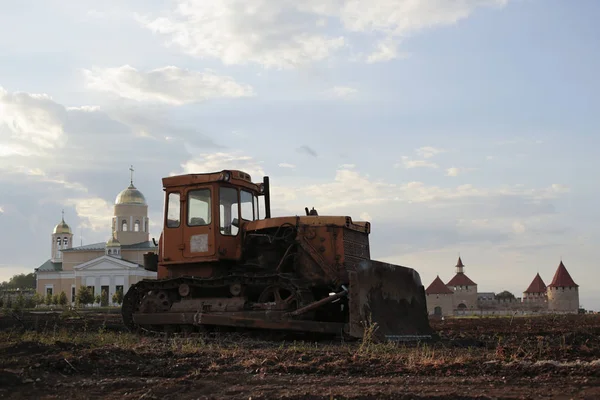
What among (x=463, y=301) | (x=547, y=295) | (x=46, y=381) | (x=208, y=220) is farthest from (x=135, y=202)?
(x=46, y=381)

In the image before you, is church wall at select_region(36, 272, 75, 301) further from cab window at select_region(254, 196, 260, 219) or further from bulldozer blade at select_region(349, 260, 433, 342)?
bulldozer blade at select_region(349, 260, 433, 342)

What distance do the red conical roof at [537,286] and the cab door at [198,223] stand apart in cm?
9011

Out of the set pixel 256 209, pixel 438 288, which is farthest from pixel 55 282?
pixel 256 209

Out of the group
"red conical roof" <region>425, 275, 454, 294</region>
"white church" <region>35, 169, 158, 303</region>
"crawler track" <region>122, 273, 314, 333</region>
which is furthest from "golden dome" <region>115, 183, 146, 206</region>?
"crawler track" <region>122, 273, 314, 333</region>

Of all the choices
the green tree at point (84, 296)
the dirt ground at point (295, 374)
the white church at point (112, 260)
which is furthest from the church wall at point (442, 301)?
the dirt ground at point (295, 374)

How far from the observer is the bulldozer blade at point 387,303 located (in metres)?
12.1

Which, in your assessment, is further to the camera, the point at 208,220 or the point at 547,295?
the point at 547,295

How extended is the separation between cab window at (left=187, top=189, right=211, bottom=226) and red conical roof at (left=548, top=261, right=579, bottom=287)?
82.2 metres

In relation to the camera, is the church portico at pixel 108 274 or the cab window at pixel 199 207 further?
the church portico at pixel 108 274

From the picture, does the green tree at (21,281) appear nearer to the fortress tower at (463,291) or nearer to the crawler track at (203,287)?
the fortress tower at (463,291)

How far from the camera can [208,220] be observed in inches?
551

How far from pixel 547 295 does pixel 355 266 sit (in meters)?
84.1

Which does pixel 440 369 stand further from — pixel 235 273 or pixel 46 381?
pixel 235 273

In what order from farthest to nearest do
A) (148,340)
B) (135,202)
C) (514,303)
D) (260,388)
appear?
(135,202)
(514,303)
(148,340)
(260,388)
